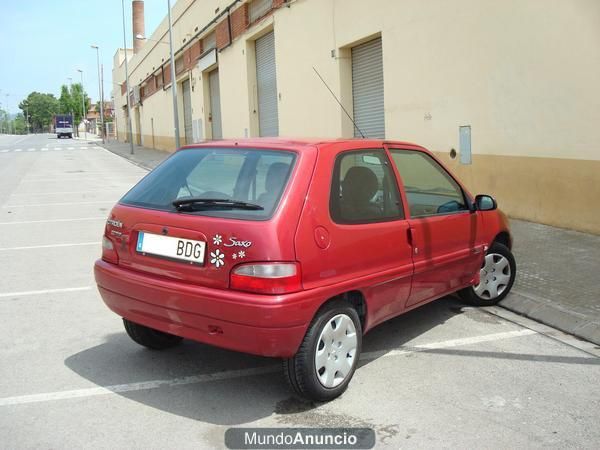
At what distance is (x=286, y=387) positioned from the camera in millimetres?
3943

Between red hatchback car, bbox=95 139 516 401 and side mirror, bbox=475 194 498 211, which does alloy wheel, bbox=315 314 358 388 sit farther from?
side mirror, bbox=475 194 498 211

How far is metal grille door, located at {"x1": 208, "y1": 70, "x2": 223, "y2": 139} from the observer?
26856 mm

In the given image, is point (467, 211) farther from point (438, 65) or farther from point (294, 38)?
point (294, 38)

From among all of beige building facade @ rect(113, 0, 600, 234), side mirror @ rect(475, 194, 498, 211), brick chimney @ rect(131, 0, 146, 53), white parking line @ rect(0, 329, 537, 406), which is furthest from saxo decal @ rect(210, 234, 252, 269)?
brick chimney @ rect(131, 0, 146, 53)

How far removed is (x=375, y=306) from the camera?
401cm

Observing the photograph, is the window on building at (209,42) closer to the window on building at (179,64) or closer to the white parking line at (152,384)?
the window on building at (179,64)

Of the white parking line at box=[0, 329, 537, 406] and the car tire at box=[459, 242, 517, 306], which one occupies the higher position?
the car tire at box=[459, 242, 517, 306]

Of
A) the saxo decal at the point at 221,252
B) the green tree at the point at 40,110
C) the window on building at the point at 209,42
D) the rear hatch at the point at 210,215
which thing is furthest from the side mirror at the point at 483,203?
the green tree at the point at 40,110

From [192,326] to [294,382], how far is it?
0.67 metres

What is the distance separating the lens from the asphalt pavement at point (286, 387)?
3.32 metres

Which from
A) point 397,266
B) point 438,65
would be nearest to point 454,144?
point 438,65

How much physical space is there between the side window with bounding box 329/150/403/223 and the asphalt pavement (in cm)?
108

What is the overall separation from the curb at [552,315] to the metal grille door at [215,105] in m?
21.8

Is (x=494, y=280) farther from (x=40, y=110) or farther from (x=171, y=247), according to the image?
(x=40, y=110)
